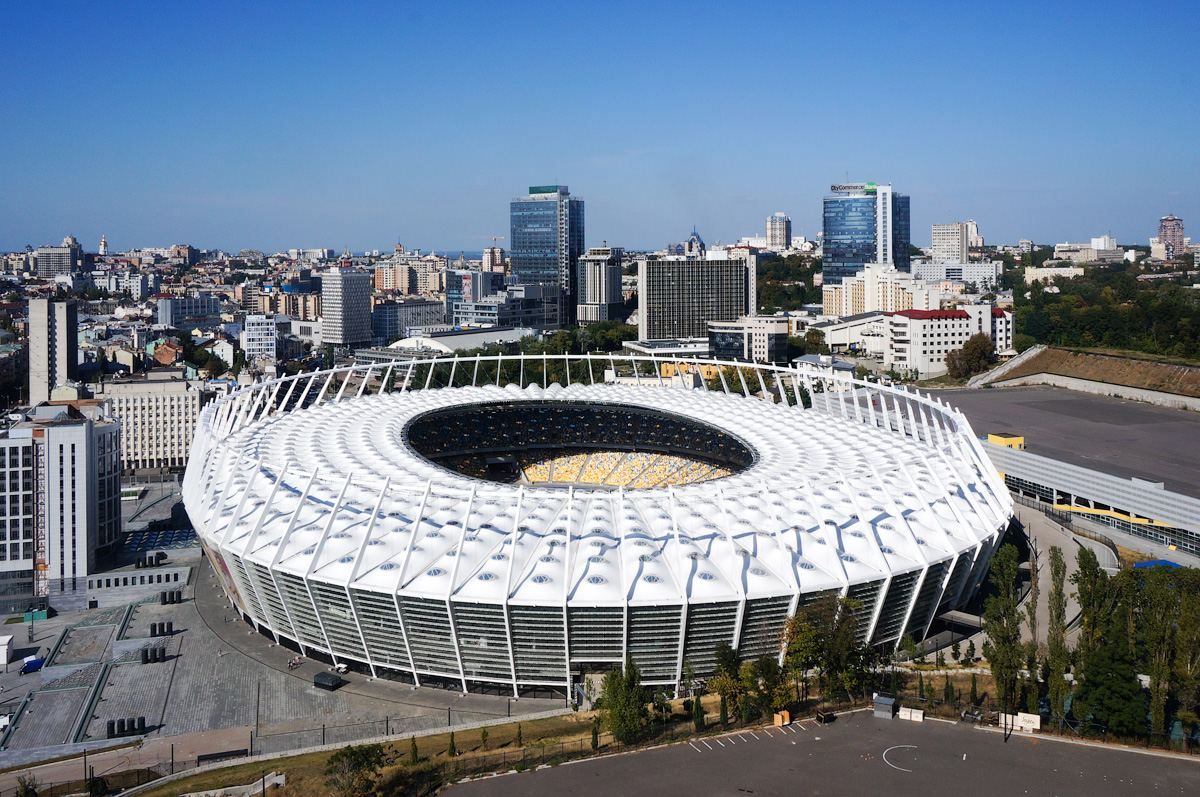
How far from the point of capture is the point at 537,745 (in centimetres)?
3434

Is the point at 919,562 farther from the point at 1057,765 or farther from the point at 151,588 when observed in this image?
the point at 151,588

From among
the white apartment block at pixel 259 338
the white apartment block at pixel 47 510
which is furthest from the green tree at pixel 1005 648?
the white apartment block at pixel 259 338

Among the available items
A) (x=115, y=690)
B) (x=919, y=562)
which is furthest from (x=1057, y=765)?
(x=115, y=690)

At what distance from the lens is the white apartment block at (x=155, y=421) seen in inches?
3797

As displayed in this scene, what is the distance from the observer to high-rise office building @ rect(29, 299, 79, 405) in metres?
120

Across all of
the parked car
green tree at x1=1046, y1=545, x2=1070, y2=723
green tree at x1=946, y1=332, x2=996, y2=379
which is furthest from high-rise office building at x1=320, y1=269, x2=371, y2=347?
green tree at x1=1046, y1=545, x2=1070, y2=723

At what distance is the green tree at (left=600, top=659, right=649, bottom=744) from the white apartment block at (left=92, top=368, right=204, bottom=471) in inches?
2814

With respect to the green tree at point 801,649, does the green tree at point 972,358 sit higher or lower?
higher

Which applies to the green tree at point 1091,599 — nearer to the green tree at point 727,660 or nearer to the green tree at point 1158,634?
the green tree at point 1158,634

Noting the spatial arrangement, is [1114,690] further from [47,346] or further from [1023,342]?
[47,346]

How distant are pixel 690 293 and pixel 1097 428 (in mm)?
84767

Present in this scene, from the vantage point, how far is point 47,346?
120812 millimetres

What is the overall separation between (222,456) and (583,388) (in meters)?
31.9

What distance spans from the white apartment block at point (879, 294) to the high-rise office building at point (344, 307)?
83.9 metres
